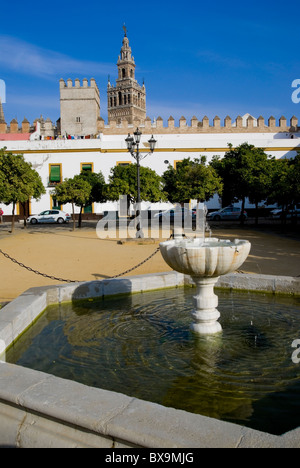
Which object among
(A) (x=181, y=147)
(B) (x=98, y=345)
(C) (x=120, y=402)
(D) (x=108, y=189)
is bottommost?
(B) (x=98, y=345)

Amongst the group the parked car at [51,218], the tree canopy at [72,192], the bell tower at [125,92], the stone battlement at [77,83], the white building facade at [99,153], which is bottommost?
the parked car at [51,218]

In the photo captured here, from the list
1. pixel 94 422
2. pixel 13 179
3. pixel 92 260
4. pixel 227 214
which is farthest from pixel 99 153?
pixel 94 422

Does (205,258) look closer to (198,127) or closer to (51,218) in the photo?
(51,218)

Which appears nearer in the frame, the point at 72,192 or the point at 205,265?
the point at 205,265

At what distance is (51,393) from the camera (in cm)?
244

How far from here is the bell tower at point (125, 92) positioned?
7338 centimetres

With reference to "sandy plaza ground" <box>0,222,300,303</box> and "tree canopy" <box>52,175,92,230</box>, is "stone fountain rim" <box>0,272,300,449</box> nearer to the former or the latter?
"sandy plaza ground" <box>0,222,300,303</box>

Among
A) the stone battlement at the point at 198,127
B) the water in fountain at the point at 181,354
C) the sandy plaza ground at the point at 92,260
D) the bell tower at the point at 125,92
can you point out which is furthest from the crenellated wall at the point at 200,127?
the bell tower at the point at 125,92

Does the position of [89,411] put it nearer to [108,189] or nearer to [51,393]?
[51,393]

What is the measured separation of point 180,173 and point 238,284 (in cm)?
1793

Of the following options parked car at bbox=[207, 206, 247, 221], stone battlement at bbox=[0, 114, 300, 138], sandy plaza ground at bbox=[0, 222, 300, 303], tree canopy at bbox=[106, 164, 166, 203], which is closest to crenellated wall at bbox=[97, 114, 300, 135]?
stone battlement at bbox=[0, 114, 300, 138]

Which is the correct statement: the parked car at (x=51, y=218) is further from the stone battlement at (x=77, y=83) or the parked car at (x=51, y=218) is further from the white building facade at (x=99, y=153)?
the stone battlement at (x=77, y=83)

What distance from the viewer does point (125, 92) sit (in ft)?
243
